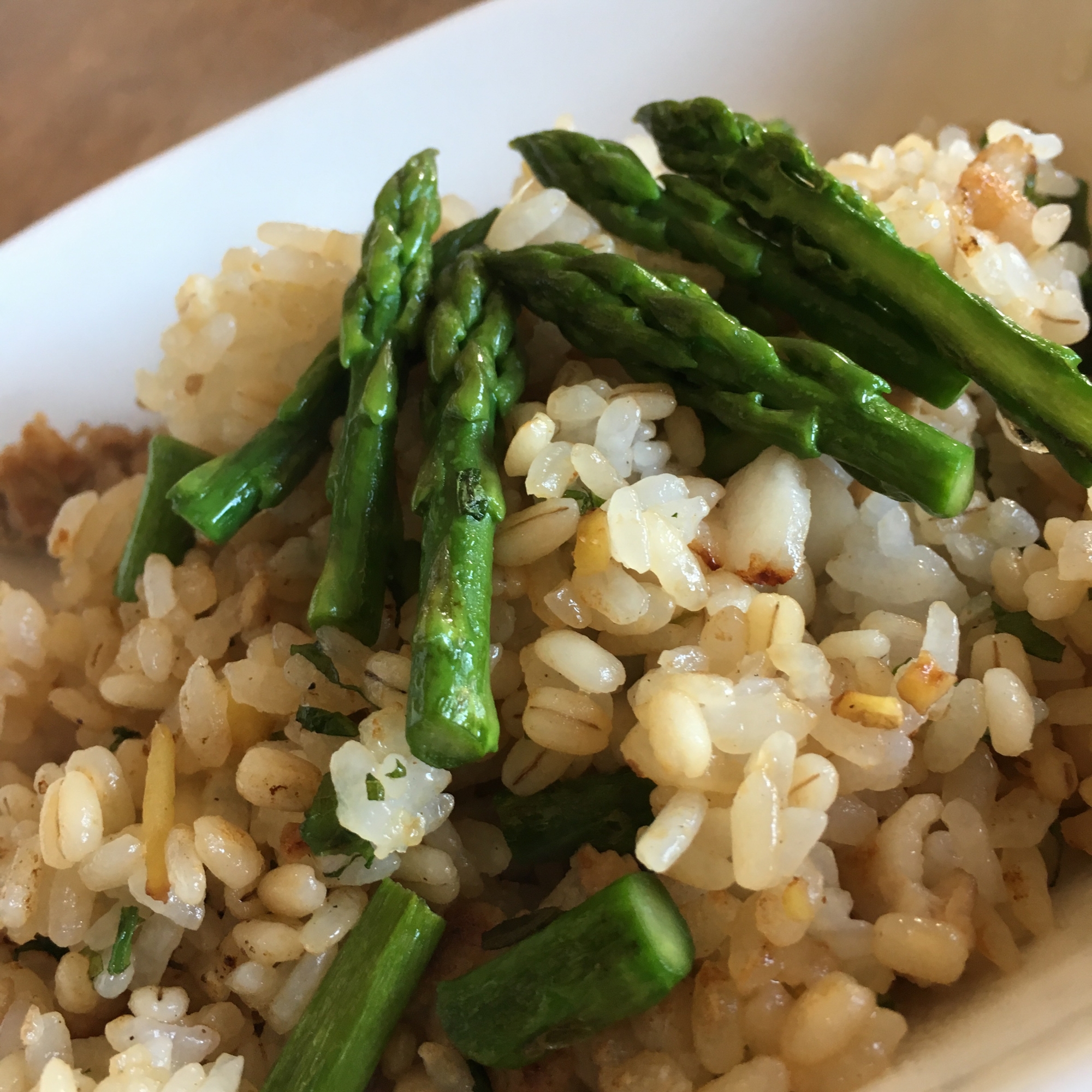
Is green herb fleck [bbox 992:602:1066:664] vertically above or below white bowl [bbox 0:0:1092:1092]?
below

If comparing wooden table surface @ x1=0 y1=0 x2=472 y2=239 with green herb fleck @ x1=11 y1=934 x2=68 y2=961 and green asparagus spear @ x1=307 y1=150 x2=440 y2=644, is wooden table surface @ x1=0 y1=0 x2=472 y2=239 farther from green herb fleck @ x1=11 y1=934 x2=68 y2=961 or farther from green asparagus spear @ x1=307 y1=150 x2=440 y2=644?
green herb fleck @ x1=11 y1=934 x2=68 y2=961

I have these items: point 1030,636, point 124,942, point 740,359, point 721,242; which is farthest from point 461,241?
point 124,942

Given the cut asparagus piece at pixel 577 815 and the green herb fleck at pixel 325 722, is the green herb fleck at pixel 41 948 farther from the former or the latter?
the cut asparagus piece at pixel 577 815

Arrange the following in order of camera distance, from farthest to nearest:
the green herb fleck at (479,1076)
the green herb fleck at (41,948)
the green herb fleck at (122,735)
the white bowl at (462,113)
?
1. the white bowl at (462,113)
2. the green herb fleck at (122,735)
3. the green herb fleck at (41,948)
4. the green herb fleck at (479,1076)

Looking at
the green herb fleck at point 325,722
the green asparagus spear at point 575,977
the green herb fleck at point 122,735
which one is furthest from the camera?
the green herb fleck at point 122,735

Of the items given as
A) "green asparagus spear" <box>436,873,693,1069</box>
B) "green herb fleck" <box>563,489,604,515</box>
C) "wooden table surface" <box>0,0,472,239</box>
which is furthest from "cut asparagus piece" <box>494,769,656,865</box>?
"wooden table surface" <box>0,0,472,239</box>

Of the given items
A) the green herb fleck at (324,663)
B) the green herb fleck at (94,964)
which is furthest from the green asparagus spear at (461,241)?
the green herb fleck at (94,964)

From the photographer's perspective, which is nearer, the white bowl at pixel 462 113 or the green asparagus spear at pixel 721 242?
the green asparagus spear at pixel 721 242
